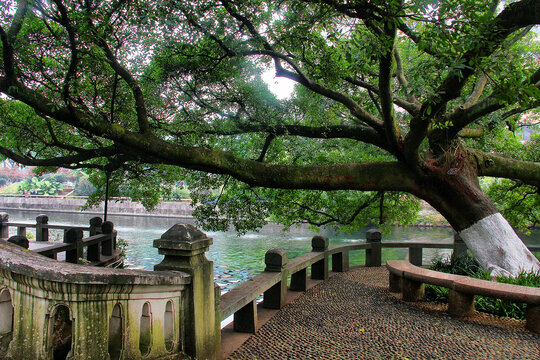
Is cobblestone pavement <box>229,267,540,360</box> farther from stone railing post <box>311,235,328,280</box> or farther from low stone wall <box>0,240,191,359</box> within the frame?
low stone wall <box>0,240,191,359</box>

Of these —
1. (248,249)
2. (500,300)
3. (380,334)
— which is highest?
(500,300)

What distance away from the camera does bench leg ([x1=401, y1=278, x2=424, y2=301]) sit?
638 cm

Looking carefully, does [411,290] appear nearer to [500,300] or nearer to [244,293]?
[500,300]

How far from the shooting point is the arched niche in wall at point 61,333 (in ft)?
8.45

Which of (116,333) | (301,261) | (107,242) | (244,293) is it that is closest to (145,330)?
(116,333)


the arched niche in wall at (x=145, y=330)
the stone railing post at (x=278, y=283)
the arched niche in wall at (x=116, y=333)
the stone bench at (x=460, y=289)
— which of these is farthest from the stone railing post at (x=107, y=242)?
the arched niche in wall at (x=116, y=333)

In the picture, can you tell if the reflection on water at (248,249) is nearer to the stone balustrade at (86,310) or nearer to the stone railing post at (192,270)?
the stone railing post at (192,270)

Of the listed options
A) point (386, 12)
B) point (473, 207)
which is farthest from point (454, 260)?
point (386, 12)

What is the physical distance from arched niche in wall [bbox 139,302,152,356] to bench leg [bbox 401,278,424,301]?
4.69m

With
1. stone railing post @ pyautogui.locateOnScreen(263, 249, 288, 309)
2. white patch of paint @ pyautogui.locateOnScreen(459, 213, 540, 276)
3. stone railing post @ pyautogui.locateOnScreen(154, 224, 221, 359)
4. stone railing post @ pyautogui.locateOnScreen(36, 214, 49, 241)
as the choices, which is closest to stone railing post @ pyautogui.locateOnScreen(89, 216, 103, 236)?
stone railing post @ pyautogui.locateOnScreen(36, 214, 49, 241)

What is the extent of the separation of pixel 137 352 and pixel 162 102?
685 centimetres

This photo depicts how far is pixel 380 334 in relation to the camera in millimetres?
4953

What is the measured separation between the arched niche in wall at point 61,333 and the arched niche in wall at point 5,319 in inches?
13.5

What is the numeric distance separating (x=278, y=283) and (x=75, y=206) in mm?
46799
